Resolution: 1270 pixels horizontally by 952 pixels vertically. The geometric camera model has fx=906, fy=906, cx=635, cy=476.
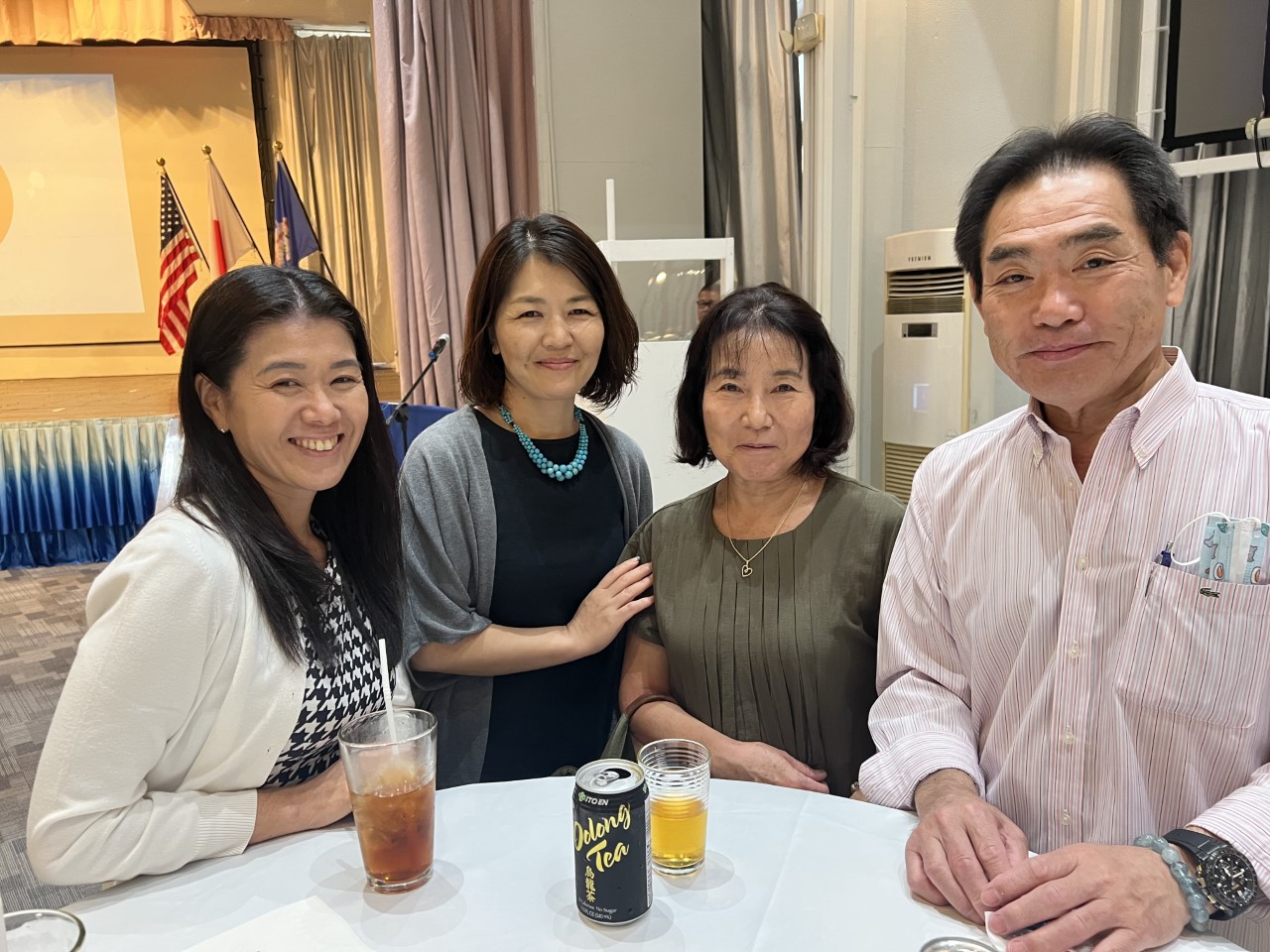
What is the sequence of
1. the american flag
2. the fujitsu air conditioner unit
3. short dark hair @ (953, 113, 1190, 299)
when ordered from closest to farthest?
short dark hair @ (953, 113, 1190, 299), the fujitsu air conditioner unit, the american flag

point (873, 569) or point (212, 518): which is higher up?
point (212, 518)

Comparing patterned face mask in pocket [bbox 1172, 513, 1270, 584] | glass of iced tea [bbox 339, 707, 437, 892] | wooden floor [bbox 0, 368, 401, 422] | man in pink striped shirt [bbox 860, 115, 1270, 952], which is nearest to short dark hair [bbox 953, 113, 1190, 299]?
man in pink striped shirt [bbox 860, 115, 1270, 952]

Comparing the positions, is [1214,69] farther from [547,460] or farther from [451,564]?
[451,564]

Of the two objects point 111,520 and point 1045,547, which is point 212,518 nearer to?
point 1045,547

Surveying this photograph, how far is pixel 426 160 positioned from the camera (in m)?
4.12

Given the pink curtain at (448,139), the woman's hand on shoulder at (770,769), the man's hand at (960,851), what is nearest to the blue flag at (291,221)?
the pink curtain at (448,139)

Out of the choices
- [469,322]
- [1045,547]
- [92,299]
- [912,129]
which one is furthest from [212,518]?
[92,299]

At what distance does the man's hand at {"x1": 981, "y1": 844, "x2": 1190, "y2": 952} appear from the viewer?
0.87 metres

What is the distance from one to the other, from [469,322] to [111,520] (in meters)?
4.65

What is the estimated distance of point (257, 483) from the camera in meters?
1.27

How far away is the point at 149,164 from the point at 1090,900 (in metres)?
6.47

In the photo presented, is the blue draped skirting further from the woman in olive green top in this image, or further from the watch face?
the watch face

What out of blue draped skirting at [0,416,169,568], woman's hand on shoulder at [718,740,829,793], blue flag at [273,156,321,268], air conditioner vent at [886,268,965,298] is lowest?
blue draped skirting at [0,416,169,568]

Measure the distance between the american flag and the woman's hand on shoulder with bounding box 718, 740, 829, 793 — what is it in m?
5.21
